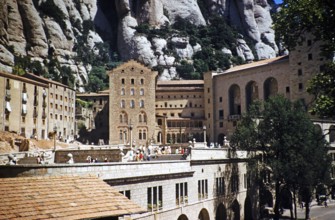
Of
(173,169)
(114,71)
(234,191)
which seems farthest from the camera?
(114,71)

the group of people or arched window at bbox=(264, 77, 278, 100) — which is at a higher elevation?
arched window at bbox=(264, 77, 278, 100)

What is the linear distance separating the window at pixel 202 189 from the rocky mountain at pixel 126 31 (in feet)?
171

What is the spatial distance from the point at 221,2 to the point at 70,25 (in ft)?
192

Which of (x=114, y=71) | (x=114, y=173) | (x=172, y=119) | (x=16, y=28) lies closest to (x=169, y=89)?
(x=172, y=119)

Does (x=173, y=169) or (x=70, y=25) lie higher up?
(x=70, y=25)

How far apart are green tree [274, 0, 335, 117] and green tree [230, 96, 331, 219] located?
24.4m

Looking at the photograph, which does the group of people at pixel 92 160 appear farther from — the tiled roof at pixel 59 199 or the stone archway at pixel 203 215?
the tiled roof at pixel 59 199

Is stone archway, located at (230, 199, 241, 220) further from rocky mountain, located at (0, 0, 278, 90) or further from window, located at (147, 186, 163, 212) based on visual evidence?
rocky mountain, located at (0, 0, 278, 90)

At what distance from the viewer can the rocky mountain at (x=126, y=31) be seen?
88.4 metres

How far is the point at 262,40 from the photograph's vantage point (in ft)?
462

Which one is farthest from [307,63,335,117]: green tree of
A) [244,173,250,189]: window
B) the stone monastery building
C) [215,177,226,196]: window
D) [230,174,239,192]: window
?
the stone monastery building

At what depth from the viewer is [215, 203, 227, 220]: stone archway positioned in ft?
122

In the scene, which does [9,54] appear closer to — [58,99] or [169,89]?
[58,99]

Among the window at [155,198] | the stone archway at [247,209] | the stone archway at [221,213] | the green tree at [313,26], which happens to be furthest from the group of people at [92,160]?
the stone archway at [247,209]
